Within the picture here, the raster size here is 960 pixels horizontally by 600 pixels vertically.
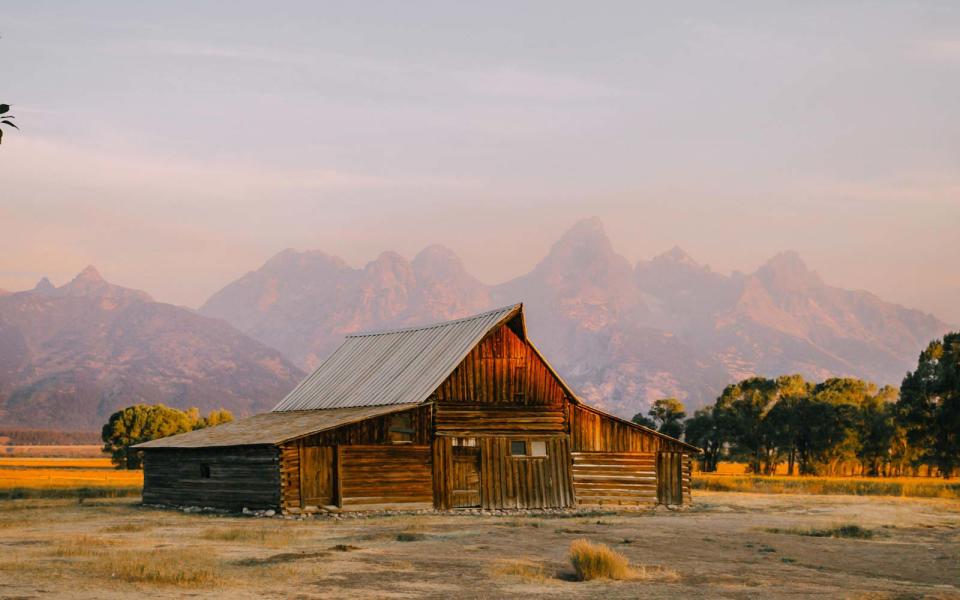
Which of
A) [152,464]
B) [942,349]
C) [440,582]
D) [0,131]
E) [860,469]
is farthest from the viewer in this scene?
[860,469]

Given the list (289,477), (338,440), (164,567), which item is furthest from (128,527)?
(164,567)

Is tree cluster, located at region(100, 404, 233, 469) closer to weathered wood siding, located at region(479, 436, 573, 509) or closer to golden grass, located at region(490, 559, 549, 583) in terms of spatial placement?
weathered wood siding, located at region(479, 436, 573, 509)

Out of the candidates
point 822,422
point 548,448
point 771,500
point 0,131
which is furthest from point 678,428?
point 0,131

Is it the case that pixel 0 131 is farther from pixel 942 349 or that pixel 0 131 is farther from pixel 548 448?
pixel 942 349

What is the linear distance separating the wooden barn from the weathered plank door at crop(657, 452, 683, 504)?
1.9 inches

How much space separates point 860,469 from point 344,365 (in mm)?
71431

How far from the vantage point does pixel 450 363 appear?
44.1 m

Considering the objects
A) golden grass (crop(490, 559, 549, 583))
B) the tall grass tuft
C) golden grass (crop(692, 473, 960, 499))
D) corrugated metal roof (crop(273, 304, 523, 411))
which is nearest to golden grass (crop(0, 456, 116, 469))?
corrugated metal roof (crop(273, 304, 523, 411))

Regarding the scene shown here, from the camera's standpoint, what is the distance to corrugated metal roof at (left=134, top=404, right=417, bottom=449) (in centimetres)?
4116

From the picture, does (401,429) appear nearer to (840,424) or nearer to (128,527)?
(128,527)

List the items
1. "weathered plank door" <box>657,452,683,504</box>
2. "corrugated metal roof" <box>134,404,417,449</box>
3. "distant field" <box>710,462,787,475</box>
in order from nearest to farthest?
"corrugated metal roof" <box>134,404,417,449</box> → "weathered plank door" <box>657,452,683,504</box> → "distant field" <box>710,462,787,475</box>

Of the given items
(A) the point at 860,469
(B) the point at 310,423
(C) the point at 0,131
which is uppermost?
(C) the point at 0,131

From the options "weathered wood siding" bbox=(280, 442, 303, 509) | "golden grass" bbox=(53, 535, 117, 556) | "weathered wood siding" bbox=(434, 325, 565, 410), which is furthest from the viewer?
"weathered wood siding" bbox=(434, 325, 565, 410)

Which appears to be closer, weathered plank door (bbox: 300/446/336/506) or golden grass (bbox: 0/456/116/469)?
weathered plank door (bbox: 300/446/336/506)
